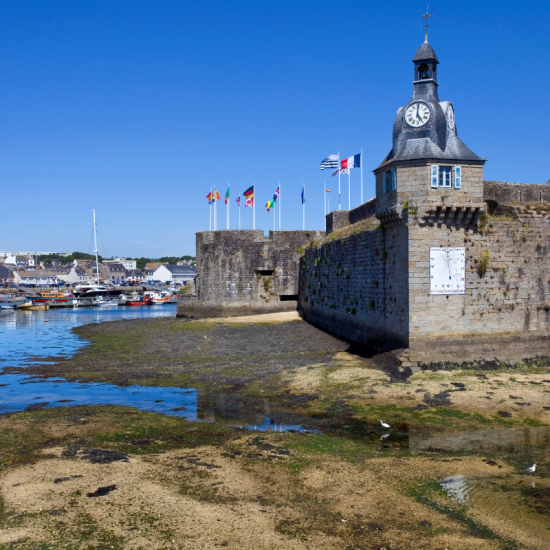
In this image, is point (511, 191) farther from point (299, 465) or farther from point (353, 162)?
point (299, 465)

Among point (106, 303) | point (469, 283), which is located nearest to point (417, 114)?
point (469, 283)

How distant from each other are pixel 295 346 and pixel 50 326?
23472mm

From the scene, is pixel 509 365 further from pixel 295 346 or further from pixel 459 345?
pixel 295 346

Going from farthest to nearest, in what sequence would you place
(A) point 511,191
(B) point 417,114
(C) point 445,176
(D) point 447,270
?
(A) point 511,191 < (B) point 417,114 < (C) point 445,176 < (D) point 447,270

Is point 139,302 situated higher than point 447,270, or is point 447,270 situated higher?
point 447,270

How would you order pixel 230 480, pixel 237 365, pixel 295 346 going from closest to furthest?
pixel 230 480 < pixel 237 365 < pixel 295 346

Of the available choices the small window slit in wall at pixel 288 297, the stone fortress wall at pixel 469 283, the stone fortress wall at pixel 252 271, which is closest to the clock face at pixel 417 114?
the stone fortress wall at pixel 469 283

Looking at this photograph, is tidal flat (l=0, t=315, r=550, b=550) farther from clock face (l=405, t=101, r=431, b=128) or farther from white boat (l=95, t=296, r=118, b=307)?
white boat (l=95, t=296, r=118, b=307)

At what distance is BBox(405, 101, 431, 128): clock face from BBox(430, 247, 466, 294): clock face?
471 cm

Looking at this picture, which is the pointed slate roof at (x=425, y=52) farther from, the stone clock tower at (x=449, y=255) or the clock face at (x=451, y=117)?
the clock face at (x=451, y=117)

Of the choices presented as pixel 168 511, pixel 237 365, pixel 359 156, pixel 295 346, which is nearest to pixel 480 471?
pixel 168 511

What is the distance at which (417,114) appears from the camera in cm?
1895

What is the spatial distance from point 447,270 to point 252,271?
2294cm

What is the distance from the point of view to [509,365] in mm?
17000
